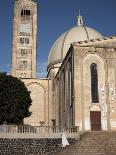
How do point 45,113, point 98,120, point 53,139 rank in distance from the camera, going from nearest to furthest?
point 53,139
point 98,120
point 45,113

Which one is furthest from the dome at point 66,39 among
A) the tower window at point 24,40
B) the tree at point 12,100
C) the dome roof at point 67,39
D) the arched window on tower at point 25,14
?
the tree at point 12,100

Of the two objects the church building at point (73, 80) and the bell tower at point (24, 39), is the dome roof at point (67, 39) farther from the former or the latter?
the bell tower at point (24, 39)

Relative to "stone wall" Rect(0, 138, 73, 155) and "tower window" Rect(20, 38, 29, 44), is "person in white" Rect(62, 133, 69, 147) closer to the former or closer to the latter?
"stone wall" Rect(0, 138, 73, 155)

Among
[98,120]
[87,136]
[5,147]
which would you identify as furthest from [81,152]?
[98,120]

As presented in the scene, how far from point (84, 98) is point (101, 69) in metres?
4.54

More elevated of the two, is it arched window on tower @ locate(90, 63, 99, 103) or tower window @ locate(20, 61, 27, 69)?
tower window @ locate(20, 61, 27, 69)

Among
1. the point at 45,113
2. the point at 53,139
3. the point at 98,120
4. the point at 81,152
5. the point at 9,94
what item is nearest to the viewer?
the point at 81,152

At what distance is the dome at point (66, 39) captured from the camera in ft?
206

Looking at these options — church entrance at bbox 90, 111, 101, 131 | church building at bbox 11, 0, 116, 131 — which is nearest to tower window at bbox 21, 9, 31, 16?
church building at bbox 11, 0, 116, 131

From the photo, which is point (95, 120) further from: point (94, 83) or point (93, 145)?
point (93, 145)

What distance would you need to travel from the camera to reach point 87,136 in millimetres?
33219

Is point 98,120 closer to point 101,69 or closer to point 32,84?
point 101,69

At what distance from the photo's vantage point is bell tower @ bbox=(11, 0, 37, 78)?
62866mm

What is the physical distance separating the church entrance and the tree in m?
9.01
